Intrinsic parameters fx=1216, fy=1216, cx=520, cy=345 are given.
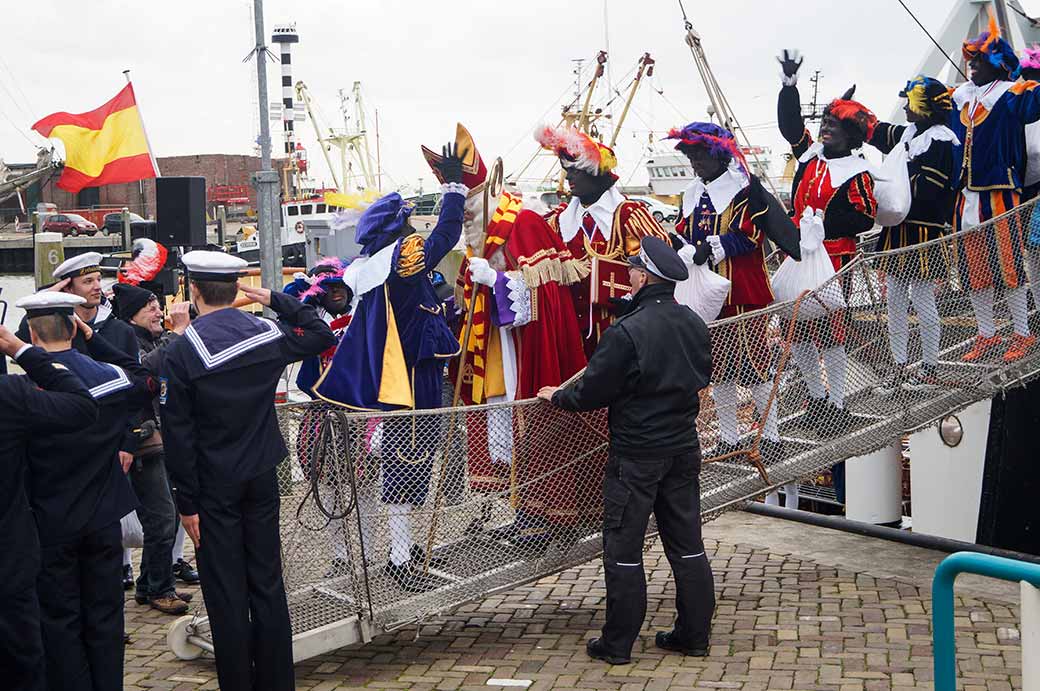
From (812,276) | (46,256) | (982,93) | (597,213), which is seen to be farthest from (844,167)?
(46,256)

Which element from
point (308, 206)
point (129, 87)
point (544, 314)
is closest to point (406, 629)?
point (544, 314)

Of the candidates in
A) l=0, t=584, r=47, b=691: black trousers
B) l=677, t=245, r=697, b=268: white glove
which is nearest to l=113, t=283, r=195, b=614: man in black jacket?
l=0, t=584, r=47, b=691: black trousers

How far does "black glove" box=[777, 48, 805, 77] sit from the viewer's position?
7180mm

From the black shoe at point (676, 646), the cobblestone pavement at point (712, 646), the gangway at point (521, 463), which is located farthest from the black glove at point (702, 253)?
the black shoe at point (676, 646)

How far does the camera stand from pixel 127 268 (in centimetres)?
729

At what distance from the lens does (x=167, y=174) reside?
68875 mm

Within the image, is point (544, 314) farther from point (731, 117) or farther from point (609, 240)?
point (731, 117)

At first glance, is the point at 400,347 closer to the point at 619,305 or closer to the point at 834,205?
the point at 619,305

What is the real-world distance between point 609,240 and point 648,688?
2.41 metres

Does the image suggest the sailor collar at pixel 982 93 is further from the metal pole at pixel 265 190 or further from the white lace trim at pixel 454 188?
the metal pole at pixel 265 190

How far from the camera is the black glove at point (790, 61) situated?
23.6ft

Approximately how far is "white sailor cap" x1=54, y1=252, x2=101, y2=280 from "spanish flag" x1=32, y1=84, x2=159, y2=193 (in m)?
10.0

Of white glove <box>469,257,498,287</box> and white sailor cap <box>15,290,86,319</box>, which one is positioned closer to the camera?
white sailor cap <box>15,290,86,319</box>

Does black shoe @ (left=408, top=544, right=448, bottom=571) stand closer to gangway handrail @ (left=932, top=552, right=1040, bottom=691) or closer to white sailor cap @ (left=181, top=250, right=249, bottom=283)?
white sailor cap @ (left=181, top=250, right=249, bottom=283)
